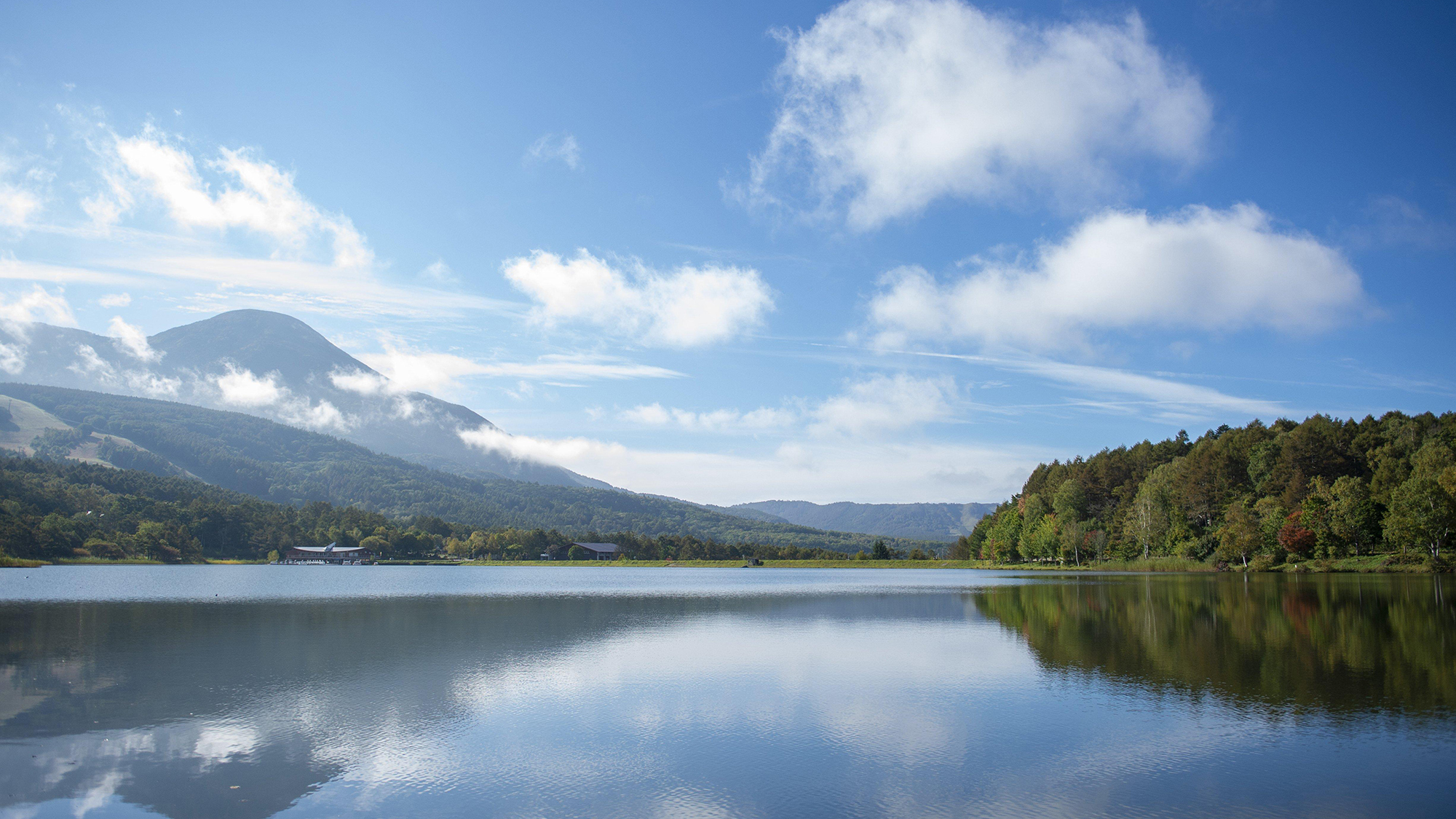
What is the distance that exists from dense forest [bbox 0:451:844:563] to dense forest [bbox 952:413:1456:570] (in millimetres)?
71110

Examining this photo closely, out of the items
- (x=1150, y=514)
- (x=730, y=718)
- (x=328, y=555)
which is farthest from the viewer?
(x=328, y=555)

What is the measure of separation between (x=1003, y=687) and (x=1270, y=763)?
7.48 meters

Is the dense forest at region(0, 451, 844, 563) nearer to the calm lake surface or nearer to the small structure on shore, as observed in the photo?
the small structure on shore

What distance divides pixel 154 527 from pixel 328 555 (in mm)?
44448

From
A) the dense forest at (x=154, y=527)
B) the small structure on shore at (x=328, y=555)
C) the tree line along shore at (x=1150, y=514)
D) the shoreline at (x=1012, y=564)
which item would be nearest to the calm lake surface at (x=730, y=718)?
the shoreline at (x=1012, y=564)

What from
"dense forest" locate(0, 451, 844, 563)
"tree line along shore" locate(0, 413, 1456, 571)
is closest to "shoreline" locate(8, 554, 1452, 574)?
"tree line along shore" locate(0, 413, 1456, 571)

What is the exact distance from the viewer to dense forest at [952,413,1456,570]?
253 feet

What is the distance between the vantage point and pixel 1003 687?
20.4m

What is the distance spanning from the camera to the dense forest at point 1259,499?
77.2 meters

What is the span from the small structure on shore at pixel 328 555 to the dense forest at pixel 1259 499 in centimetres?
13970

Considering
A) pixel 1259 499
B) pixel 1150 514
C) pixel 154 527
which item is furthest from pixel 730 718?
pixel 154 527

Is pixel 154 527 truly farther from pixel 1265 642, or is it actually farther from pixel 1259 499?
pixel 1259 499

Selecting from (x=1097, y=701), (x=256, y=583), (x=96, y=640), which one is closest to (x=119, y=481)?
(x=256, y=583)

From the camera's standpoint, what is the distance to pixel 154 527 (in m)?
142
